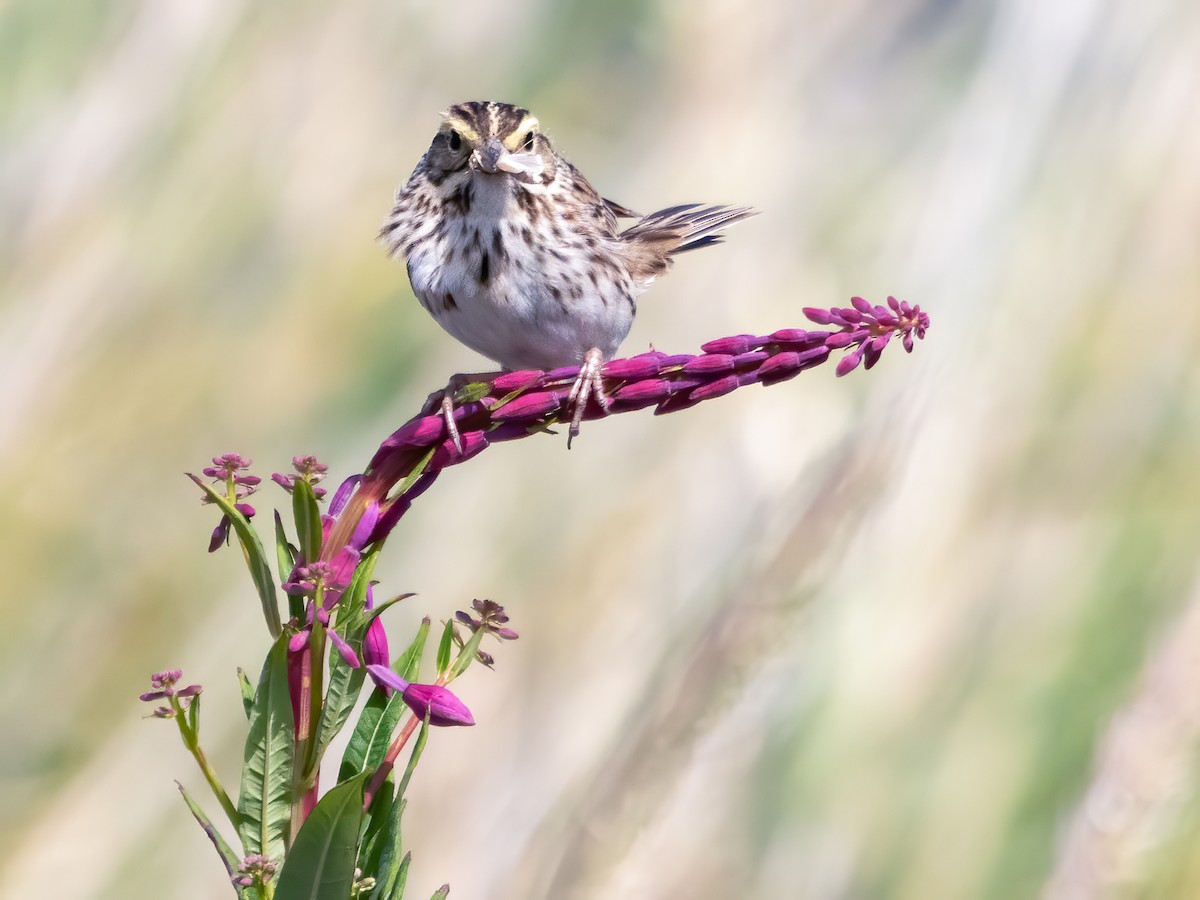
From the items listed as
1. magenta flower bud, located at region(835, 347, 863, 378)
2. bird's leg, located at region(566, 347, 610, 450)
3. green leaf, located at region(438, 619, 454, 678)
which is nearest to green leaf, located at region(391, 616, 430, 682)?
green leaf, located at region(438, 619, 454, 678)

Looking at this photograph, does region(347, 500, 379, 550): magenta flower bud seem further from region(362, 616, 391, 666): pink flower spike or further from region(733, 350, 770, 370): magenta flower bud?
region(733, 350, 770, 370): magenta flower bud

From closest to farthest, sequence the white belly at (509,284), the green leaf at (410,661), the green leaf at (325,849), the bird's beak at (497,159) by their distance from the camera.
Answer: the green leaf at (325,849)
the green leaf at (410,661)
the bird's beak at (497,159)
the white belly at (509,284)

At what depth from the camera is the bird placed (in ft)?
3.52

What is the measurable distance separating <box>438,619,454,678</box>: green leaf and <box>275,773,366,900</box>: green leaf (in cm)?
9

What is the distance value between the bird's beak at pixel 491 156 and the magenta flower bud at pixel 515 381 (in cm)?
42

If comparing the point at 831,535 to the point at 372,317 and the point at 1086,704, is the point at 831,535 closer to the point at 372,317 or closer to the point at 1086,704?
the point at 1086,704

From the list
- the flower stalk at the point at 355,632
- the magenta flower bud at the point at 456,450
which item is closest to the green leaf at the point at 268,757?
the flower stalk at the point at 355,632

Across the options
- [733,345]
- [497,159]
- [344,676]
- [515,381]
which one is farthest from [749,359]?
[497,159]

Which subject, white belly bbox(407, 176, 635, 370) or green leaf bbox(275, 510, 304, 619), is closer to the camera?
green leaf bbox(275, 510, 304, 619)

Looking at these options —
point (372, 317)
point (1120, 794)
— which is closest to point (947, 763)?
point (1120, 794)

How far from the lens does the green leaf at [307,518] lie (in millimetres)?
544

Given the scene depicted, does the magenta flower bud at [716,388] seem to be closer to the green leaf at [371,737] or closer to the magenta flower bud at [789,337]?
Result: the magenta flower bud at [789,337]

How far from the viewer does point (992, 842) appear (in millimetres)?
1586

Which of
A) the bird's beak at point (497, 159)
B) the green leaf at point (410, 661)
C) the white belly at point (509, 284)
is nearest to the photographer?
the green leaf at point (410, 661)
